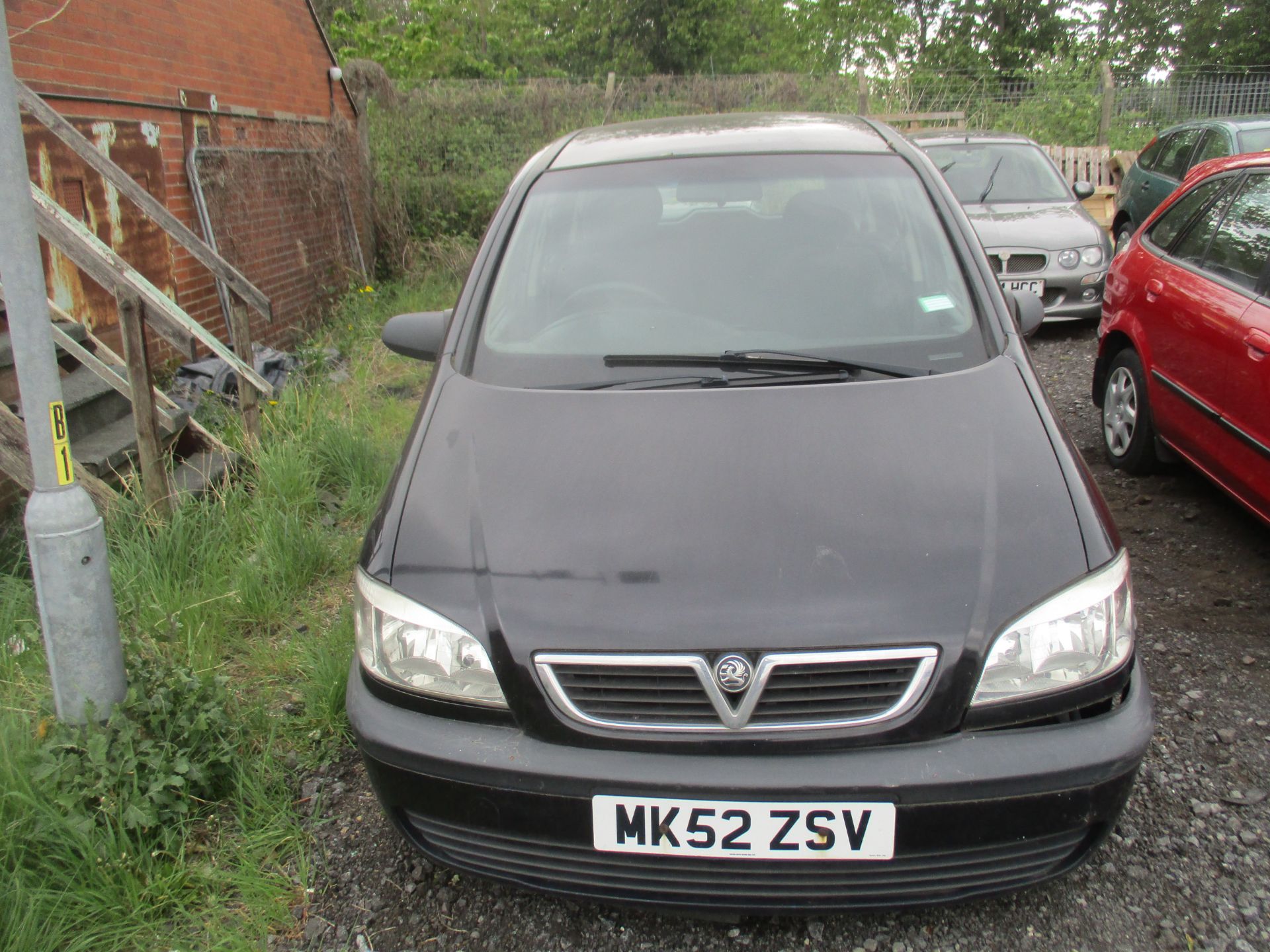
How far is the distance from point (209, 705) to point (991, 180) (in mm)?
7679

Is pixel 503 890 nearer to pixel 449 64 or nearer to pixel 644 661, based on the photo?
pixel 644 661

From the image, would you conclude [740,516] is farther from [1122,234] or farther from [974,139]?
[1122,234]

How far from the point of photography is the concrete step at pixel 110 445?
13.8 feet

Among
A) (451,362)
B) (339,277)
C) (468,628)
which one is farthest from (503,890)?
(339,277)

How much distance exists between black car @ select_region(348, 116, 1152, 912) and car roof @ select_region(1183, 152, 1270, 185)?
2.43 m

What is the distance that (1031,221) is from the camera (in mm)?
7492

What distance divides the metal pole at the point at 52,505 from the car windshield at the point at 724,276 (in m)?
0.98

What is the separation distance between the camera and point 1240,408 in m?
3.46

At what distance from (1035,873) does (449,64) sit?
1131 inches

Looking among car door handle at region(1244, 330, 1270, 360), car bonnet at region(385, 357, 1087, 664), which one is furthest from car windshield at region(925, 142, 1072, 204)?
car bonnet at region(385, 357, 1087, 664)

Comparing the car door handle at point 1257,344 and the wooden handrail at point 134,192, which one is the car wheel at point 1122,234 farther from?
the wooden handrail at point 134,192

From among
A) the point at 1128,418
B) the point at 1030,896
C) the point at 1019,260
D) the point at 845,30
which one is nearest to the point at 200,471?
the point at 1030,896

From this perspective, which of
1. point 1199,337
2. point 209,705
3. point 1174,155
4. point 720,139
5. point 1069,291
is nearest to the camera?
point 209,705

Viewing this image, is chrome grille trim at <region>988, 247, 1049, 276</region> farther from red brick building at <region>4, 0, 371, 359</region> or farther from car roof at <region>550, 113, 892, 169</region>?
red brick building at <region>4, 0, 371, 359</region>
